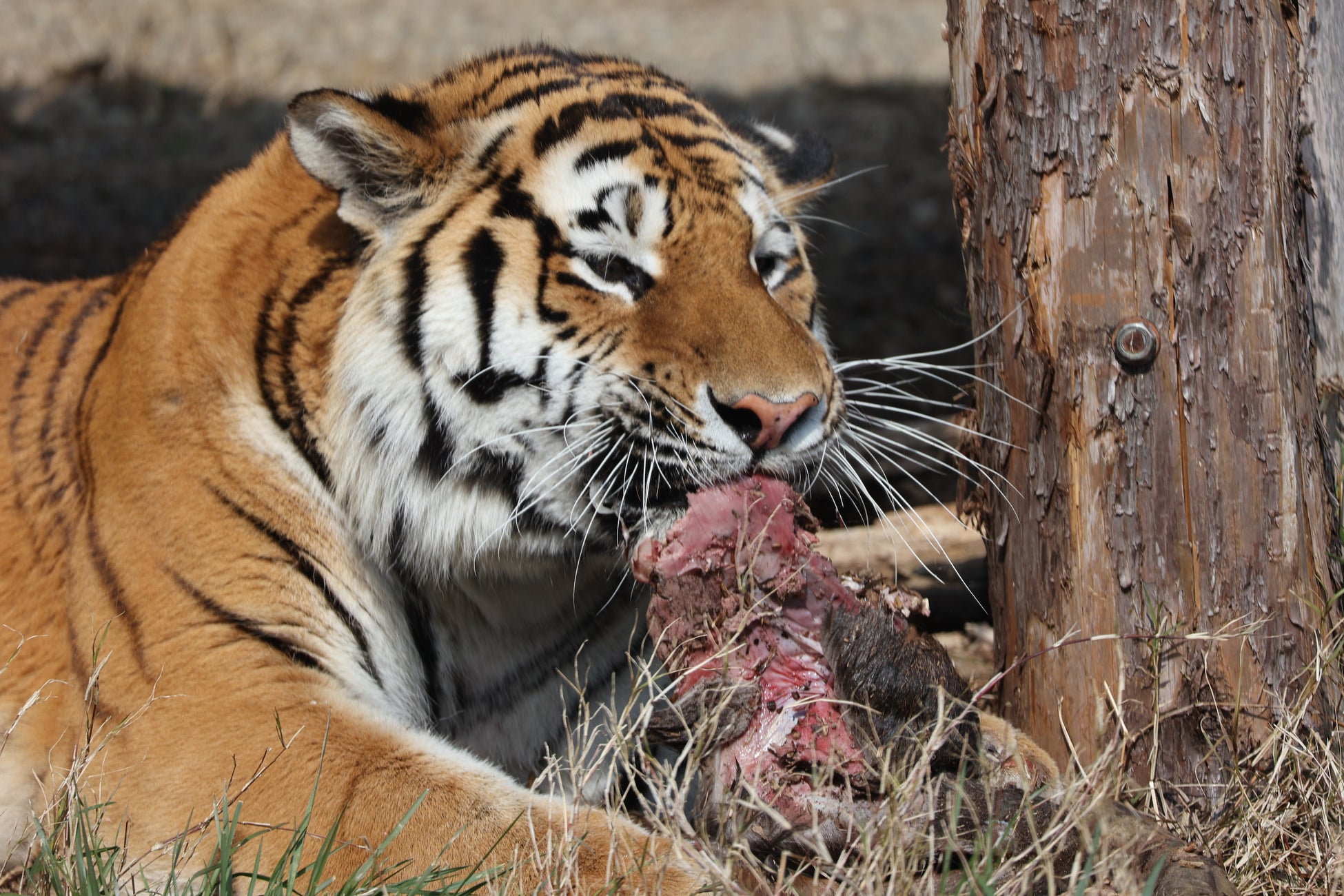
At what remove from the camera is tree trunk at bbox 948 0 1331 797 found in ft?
Result: 6.49

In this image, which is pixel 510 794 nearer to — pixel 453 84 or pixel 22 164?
pixel 453 84

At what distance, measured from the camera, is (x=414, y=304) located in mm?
2059

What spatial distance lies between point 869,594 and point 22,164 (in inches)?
251

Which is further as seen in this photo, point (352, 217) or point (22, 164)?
point (22, 164)

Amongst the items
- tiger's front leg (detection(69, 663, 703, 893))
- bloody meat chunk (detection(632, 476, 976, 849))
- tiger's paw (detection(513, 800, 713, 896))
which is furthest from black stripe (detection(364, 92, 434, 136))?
tiger's paw (detection(513, 800, 713, 896))

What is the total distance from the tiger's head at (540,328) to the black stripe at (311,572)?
105 mm

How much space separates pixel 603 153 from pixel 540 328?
1.06ft

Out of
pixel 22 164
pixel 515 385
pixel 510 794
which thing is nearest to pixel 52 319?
pixel 515 385

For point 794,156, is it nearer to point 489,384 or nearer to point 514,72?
point 514,72

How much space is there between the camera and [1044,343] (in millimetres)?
2100

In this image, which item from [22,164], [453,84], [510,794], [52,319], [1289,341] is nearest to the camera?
[510,794]

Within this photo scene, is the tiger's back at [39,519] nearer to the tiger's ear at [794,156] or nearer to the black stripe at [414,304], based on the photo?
the black stripe at [414,304]

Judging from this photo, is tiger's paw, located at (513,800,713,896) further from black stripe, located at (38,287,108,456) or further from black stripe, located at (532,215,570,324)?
black stripe, located at (38,287,108,456)

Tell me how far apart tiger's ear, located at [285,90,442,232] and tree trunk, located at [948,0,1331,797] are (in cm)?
93
